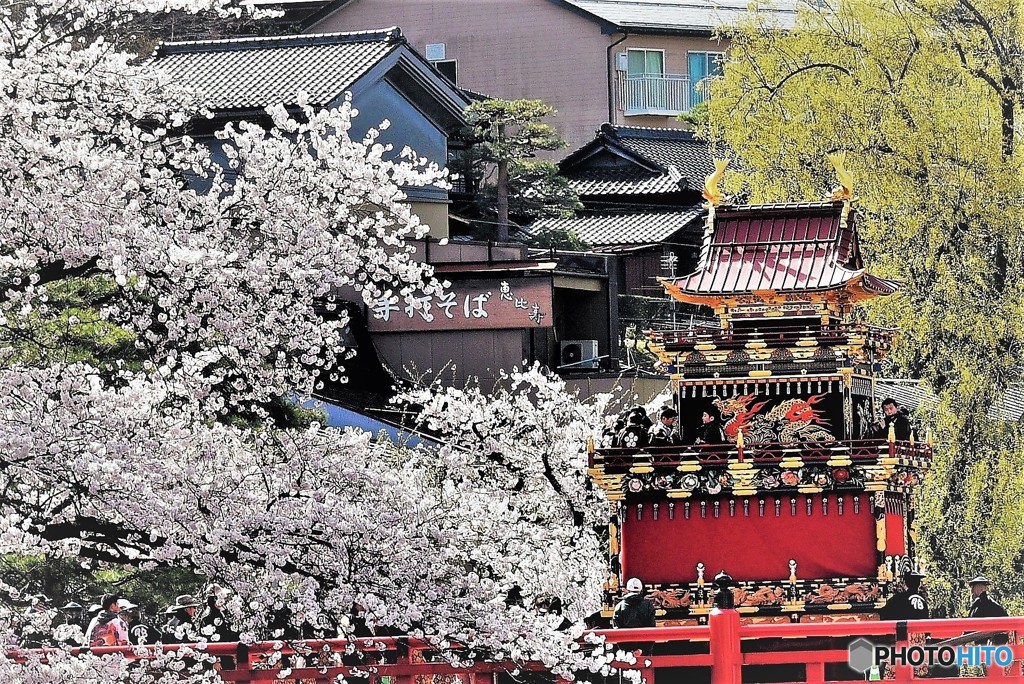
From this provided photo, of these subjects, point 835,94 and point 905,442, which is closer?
point 905,442

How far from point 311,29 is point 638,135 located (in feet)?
26.4

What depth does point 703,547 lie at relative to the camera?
15.8 m

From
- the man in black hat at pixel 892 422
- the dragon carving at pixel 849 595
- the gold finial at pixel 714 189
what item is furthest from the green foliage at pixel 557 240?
the dragon carving at pixel 849 595

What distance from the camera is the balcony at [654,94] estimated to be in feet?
119

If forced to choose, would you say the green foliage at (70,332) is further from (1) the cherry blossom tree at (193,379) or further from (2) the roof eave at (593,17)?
(2) the roof eave at (593,17)

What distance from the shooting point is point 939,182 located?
23594 mm

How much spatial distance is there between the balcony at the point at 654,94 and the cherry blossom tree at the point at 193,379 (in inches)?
977

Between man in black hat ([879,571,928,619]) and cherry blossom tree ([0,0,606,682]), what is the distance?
4816 millimetres

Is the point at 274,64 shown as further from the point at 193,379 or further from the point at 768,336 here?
the point at 193,379

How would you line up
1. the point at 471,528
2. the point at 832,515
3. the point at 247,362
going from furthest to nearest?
1. the point at 832,515
2. the point at 471,528
3. the point at 247,362

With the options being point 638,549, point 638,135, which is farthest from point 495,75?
point 638,549

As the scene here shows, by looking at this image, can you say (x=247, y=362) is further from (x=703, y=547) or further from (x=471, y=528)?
(x=703, y=547)

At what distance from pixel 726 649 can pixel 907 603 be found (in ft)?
12.4

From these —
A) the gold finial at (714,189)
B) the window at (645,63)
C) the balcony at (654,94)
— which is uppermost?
the window at (645,63)
